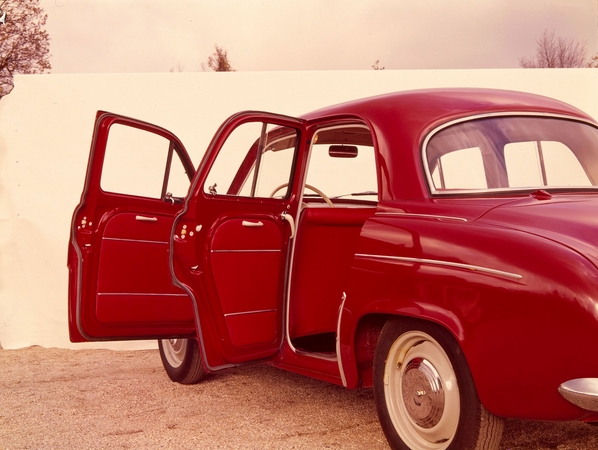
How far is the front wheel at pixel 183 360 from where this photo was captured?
5.49 metres

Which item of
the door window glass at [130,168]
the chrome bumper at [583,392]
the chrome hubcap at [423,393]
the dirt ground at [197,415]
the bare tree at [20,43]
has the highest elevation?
the bare tree at [20,43]

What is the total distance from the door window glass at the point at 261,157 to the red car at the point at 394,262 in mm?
16

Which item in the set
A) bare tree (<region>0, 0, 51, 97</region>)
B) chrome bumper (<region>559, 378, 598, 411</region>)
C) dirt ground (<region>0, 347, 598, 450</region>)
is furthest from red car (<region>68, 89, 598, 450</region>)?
bare tree (<region>0, 0, 51, 97</region>)

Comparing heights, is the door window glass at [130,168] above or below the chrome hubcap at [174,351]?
above

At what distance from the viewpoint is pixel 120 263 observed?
15.9 ft

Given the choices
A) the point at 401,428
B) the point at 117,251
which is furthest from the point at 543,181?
the point at 117,251

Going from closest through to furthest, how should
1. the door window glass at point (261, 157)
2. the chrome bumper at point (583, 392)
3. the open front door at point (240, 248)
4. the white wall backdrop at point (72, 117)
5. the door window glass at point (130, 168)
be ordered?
1. the chrome bumper at point (583, 392)
2. the open front door at point (240, 248)
3. the door window glass at point (261, 157)
4. the white wall backdrop at point (72, 117)
5. the door window glass at point (130, 168)

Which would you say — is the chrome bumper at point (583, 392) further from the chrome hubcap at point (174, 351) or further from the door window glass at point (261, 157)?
the chrome hubcap at point (174, 351)

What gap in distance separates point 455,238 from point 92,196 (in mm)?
2708

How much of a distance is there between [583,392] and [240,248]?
7.64 feet

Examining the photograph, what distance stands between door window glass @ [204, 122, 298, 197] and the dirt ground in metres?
1.49

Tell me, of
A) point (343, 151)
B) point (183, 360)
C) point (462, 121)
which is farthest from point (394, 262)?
point (183, 360)

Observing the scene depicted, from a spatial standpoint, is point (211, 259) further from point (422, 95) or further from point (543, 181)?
point (543, 181)

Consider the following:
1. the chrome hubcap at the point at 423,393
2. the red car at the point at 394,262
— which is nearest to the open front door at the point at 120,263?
the red car at the point at 394,262
